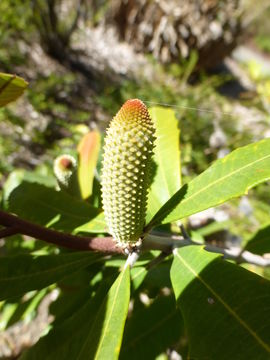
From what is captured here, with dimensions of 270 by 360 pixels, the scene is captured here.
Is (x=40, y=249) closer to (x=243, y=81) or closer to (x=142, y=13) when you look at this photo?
(x=142, y=13)

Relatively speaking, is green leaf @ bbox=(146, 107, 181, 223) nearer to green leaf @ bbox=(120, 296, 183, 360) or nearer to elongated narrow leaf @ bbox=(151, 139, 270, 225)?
elongated narrow leaf @ bbox=(151, 139, 270, 225)

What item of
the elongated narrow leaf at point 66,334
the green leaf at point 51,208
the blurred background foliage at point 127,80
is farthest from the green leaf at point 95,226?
the blurred background foliage at point 127,80

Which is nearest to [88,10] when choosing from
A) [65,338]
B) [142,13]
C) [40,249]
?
[142,13]

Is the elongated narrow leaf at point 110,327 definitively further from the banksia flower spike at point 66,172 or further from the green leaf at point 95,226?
the banksia flower spike at point 66,172

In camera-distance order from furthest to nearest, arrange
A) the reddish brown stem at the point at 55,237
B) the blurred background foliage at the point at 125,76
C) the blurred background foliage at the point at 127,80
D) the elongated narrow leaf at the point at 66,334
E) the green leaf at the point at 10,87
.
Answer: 1. the blurred background foliage at the point at 125,76
2. the blurred background foliage at the point at 127,80
3. the elongated narrow leaf at the point at 66,334
4. the reddish brown stem at the point at 55,237
5. the green leaf at the point at 10,87

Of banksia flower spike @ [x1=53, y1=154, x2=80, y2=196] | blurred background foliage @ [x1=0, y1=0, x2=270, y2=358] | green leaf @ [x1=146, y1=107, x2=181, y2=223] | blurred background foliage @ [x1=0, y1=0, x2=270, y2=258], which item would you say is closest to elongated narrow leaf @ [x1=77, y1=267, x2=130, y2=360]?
green leaf @ [x1=146, y1=107, x2=181, y2=223]

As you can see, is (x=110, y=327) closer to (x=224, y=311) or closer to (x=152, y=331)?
(x=224, y=311)
